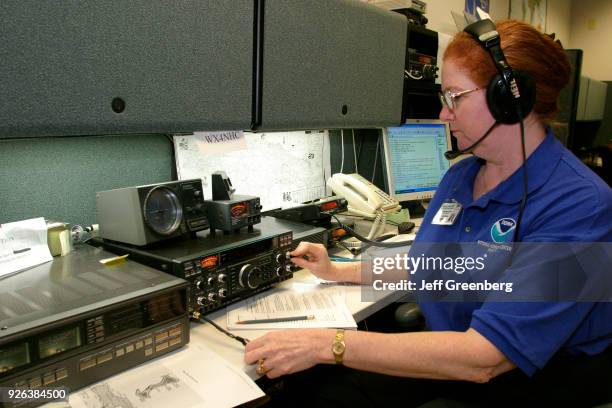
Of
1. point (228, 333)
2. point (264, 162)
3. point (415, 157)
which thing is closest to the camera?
point (228, 333)

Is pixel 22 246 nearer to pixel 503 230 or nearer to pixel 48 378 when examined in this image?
pixel 48 378

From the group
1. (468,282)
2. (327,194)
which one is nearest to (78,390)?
(468,282)

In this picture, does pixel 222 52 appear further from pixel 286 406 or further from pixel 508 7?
pixel 508 7

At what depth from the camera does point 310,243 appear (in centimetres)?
107

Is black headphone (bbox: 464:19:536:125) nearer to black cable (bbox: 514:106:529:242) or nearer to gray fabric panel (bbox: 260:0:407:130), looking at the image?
black cable (bbox: 514:106:529:242)

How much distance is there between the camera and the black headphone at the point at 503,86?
29.9 inches

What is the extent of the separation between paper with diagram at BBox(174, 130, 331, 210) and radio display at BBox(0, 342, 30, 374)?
0.67 m

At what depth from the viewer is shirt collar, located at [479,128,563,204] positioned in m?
0.78

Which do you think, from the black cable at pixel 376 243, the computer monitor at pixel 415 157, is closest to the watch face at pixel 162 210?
the black cable at pixel 376 243

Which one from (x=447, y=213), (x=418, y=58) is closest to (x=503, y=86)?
(x=447, y=213)

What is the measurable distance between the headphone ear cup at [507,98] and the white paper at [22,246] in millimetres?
933

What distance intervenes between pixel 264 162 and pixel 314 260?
0.52 metres

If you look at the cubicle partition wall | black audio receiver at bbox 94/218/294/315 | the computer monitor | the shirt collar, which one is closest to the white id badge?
the shirt collar

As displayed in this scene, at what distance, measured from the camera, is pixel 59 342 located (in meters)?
0.62
